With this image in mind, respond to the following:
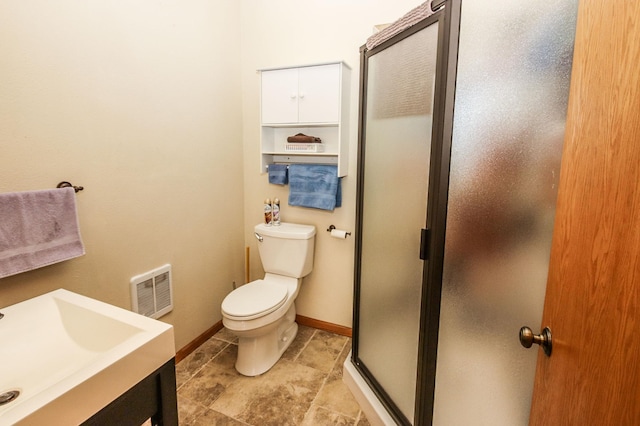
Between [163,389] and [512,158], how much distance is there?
1.25m

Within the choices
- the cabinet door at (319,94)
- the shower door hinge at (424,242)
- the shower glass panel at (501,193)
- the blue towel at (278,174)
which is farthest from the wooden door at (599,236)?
the blue towel at (278,174)

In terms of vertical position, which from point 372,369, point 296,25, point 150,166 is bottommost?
point 372,369

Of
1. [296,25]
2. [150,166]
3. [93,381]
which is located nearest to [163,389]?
[93,381]

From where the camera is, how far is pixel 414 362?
143 cm

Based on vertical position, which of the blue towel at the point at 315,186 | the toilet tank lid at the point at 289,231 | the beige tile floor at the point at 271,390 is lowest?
the beige tile floor at the point at 271,390

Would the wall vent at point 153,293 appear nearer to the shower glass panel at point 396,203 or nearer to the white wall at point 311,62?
the white wall at point 311,62

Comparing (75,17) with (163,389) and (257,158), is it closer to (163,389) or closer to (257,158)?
(257,158)

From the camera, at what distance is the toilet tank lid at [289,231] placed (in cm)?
228

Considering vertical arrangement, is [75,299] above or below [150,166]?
below

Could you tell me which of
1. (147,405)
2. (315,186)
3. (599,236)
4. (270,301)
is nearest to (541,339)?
(599,236)

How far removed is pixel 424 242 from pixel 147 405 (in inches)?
41.0

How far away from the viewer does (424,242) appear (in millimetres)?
1250

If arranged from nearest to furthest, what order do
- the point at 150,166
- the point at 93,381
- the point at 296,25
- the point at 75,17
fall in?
the point at 93,381 → the point at 75,17 → the point at 150,166 → the point at 296,25

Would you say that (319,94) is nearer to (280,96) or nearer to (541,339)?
(280,96)
